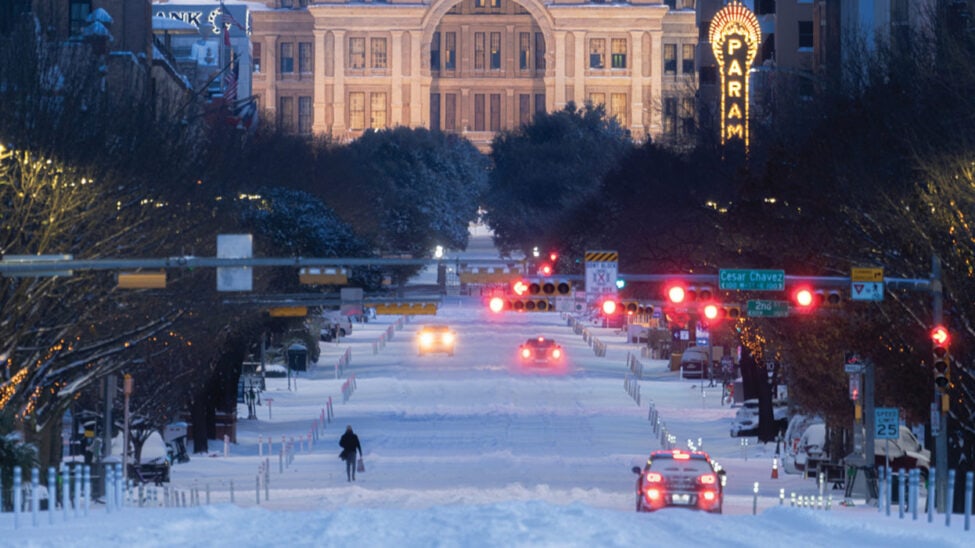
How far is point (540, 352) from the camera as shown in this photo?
97.9 meters

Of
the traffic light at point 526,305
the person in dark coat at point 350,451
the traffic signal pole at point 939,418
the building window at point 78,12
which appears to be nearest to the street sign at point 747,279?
the traffic light at point 526,305

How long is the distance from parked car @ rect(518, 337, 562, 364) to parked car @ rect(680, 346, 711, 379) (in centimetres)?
768

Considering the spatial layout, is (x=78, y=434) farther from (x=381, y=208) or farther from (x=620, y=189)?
(x=381, y=208)

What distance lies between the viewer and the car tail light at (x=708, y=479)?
134 feet

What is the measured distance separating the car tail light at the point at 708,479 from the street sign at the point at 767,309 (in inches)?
235

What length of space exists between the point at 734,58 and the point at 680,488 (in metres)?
59.7

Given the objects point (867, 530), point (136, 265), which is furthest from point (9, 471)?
point (867, 530)

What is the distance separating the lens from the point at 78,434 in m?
59.7

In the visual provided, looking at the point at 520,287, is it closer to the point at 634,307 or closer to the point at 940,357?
the point at 940,357

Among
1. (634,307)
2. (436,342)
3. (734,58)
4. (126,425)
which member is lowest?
(126,425)

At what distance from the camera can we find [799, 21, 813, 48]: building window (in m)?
116

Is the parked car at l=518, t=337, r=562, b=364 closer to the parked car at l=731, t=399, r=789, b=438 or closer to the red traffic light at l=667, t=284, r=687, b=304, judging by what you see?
the parked car at l=731, t=399, r=789, b=438

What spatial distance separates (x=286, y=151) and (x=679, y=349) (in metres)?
20.3

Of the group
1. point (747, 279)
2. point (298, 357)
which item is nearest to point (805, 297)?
point (747, 279)
